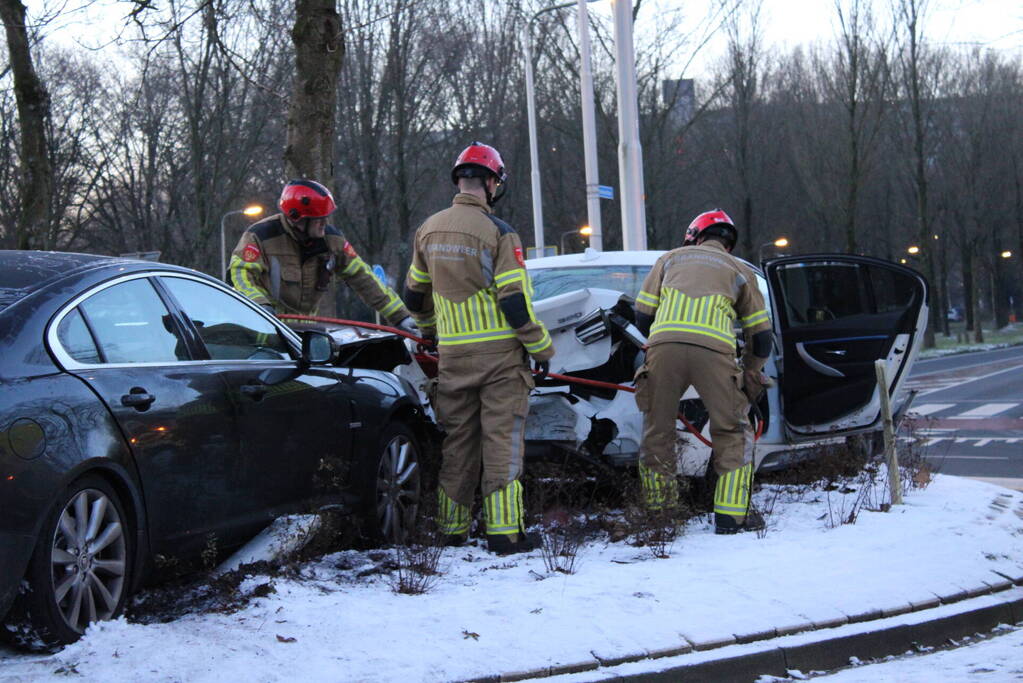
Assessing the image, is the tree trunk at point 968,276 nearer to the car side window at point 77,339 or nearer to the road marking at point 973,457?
the road marking at point 973,457

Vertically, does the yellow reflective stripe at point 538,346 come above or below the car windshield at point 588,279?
below

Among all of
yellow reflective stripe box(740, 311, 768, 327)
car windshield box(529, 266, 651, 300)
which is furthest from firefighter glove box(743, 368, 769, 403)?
car windshield box(529, 266, 651, 300)

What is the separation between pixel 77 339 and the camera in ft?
14.2

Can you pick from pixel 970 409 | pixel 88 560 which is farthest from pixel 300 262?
pixel 970 409

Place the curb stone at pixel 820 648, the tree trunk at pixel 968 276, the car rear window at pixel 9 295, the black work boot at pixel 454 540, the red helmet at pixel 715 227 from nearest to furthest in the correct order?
the car rear window at pixel 9 295 → the curb stone at pixel 820 648 → the black work boot at pixel 454 540 → the red helmet at pixel 715 227 → the tree trunk at pixel 968 276

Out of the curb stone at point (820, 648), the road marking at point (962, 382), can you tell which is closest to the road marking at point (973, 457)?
the curb stone at point (820, 648)

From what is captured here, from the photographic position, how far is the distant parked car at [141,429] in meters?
3.91

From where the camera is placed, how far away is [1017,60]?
50.8m

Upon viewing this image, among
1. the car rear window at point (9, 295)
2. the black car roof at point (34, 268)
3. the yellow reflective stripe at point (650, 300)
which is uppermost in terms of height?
the black car roof at point (34, 268)

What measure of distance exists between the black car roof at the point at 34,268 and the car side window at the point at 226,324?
32cm

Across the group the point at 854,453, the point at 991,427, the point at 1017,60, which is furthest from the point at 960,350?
the point at 854,453

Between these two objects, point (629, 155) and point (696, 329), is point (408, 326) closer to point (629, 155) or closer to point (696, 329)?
point (696, 329)

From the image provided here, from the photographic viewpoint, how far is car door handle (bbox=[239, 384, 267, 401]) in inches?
205

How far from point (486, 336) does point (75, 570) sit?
2734 mm
